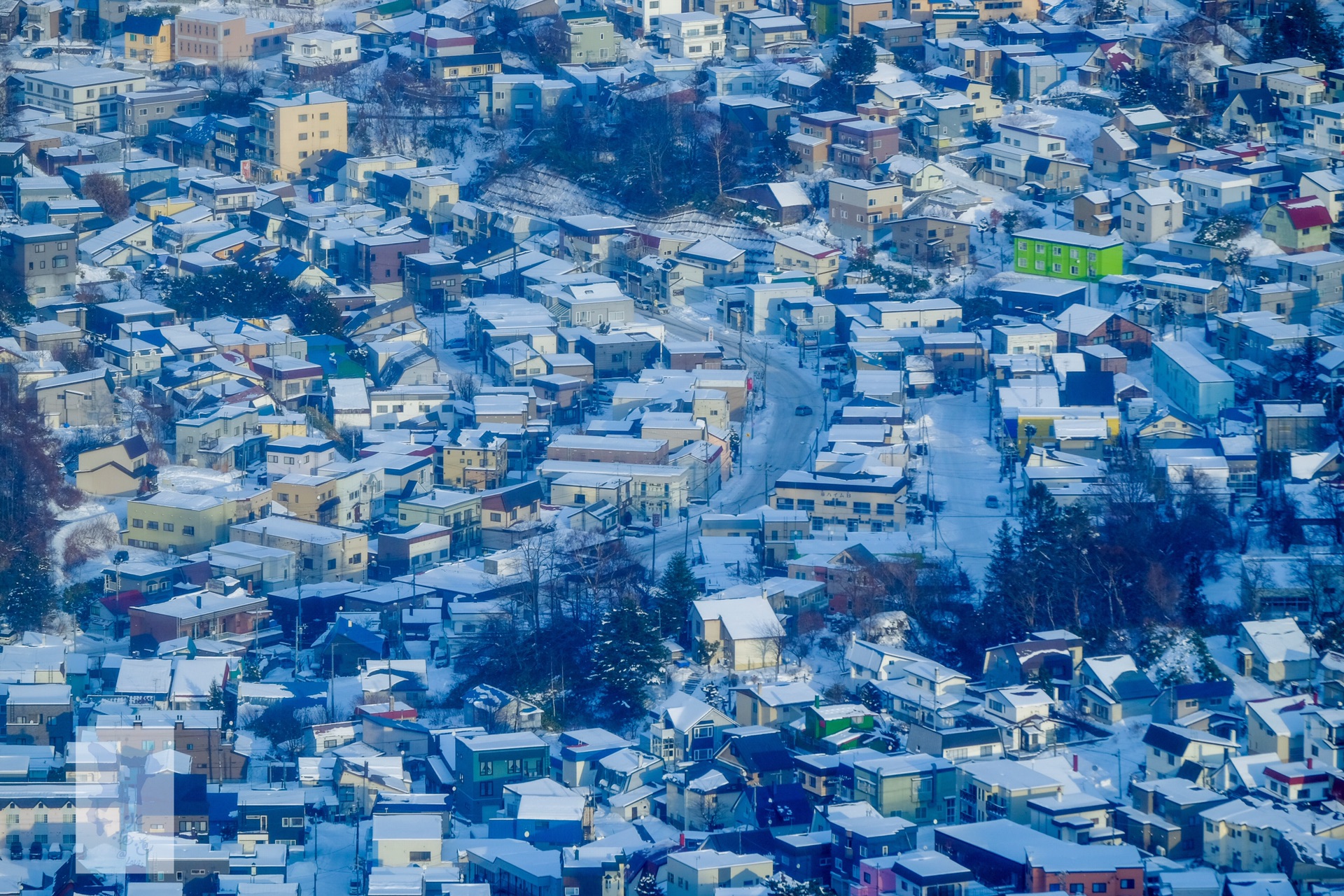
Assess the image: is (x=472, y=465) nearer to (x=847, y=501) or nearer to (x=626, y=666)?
(x=847, y=501)

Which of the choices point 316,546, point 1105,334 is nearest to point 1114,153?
point 1105,334

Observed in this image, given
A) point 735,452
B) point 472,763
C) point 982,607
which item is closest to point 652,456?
point 735,452

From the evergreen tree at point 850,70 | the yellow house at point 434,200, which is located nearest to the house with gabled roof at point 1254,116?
the evergreen tree at point 850,70

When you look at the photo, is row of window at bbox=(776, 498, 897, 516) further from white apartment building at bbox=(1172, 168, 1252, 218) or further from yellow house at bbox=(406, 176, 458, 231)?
yellow house at bbox=(406, 176, 458, 231)

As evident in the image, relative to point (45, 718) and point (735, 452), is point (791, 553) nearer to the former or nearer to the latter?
point (735, 452)

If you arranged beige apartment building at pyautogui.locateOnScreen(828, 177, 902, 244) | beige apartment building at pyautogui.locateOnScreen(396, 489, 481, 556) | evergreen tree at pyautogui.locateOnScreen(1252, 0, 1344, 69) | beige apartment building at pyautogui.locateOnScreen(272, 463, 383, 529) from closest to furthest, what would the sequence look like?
beige apartment building at pyautogui.locateOnScreen(396, 489, 481, 556)
beige apartment building at pyautogui.locateOnScreen(272, 463, 383, 529)
beige apartment building at pyautogui.locateOnScreen(828, 177, 902, 244)
evergreen tree at pyautogui.locateOnScreen(1252, 0, 1344, 69)

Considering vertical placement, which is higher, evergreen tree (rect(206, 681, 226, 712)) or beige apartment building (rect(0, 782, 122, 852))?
evergreen tree (rect(206, 681, 226, 712))

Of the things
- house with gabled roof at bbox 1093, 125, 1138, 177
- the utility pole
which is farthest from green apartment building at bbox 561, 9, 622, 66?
the utility pole
